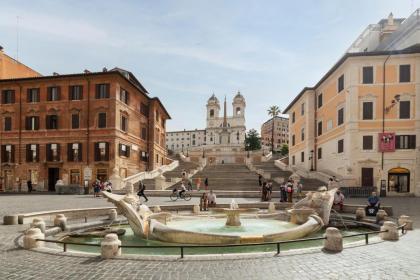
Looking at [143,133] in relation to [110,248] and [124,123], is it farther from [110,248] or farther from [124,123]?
[110,248]

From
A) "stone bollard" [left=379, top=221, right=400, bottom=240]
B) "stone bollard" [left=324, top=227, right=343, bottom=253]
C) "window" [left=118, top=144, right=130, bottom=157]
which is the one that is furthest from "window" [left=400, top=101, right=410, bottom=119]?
"window" [left=118, top=144, right=130, bottom=157]

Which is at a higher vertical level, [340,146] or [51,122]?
[51,122]

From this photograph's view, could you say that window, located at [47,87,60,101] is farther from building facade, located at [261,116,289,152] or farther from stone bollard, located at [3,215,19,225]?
building facade, located at [261,116,289,152]

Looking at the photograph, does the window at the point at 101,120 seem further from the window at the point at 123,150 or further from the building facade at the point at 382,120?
the building facade at the point at 382,120

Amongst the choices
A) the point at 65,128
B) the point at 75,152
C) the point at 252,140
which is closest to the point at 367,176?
the point at 75,152

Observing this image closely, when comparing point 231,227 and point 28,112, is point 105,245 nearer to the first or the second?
point 231,227

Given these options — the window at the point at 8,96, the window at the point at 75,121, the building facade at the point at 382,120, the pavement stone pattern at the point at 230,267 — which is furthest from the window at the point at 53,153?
the pavement stone pattern at the point at 230,267

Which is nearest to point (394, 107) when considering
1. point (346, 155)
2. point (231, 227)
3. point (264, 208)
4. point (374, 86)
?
point (374, 86)

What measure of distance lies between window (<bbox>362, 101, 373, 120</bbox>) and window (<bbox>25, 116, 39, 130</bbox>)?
3714cm

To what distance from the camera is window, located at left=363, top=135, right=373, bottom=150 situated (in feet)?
103

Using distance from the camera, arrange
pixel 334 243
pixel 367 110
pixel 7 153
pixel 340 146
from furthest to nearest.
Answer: pixel 7 153 < pixel 340 146 < pixel 367 110 < pixel 334 243

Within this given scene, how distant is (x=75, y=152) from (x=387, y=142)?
33849mm

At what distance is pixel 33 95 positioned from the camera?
132ft

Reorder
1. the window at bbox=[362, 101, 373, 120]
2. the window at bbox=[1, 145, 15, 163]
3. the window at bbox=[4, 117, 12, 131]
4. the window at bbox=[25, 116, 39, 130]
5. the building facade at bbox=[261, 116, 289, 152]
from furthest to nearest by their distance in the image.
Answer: the building facade at bbox=[261, 116, 289, 152] → the window at bbox=[4, 117, 12, 131] → the window at bbox=[1, 145, 15, 163] → the window at bbox=[25, 116, 39, 130] → the window at bbox=[362, 101, 373, 120]
